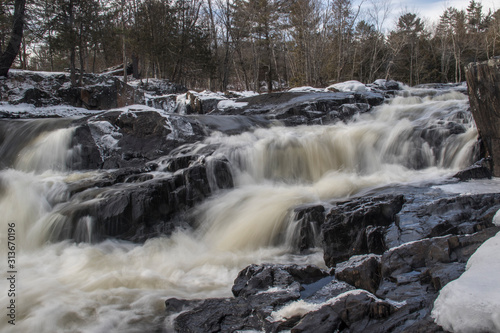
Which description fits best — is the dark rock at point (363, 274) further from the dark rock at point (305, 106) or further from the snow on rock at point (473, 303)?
the dark rock at point (305, 106)

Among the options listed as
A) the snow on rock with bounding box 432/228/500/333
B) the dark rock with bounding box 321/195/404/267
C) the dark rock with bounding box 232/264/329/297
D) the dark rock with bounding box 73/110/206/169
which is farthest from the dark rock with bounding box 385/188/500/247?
the dark rock with bounding box 73/110/206/169

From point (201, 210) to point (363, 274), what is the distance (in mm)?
3913

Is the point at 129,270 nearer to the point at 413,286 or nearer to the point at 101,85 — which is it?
the point at 413,286

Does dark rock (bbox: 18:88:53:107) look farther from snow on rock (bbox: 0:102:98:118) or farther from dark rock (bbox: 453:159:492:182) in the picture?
dark rock (bbox: 453:159:492:182)

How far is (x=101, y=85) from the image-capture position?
16375 millimetres

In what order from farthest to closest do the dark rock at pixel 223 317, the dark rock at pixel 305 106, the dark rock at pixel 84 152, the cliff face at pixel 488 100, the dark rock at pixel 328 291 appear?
the dark rock at pixel 305 106 < the dark rock at pixel 84 152 < the cliff face at pixel 488 100 < the dark rock at pixel 328 291 < the dark rock at pixel 223 317

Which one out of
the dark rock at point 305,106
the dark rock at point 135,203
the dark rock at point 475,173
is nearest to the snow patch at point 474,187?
the dark rock at point 475,173

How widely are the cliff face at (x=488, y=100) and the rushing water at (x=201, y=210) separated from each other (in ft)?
2.20

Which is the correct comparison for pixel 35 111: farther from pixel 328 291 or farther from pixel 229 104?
pixel 328 291

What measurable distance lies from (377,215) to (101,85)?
49.8 feet

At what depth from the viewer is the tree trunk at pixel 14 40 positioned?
1446 centimetres

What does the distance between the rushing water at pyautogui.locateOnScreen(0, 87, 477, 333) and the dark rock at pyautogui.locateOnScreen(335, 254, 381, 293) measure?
131 cm

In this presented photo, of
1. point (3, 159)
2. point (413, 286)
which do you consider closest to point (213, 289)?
point (413, 286)

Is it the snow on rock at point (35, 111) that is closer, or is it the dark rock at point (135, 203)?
the dark rock at point (135, 203)
